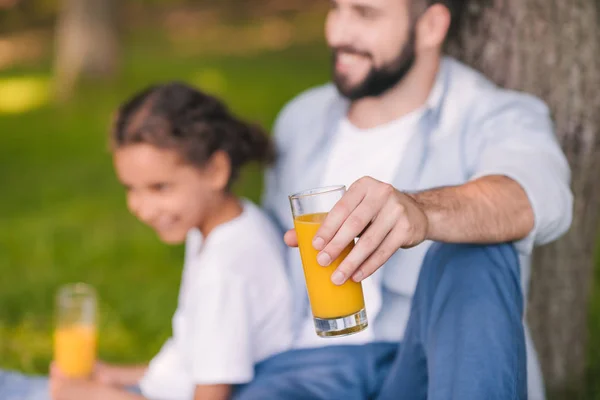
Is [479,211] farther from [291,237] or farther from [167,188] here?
[167,188]

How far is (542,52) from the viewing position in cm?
330

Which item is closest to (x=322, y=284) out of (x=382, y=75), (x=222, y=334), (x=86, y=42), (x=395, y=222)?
(x=395, y=222)

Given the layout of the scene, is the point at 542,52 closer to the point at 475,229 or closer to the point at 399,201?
the point at 475,229

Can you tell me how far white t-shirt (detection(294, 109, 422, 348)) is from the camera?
2879 millimetres

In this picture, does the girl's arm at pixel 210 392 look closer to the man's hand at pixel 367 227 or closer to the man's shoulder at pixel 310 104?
the man's hand at pixel 367 227

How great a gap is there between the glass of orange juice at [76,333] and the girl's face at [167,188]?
0.41 m

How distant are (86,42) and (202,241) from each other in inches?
382

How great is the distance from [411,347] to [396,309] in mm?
A: 507

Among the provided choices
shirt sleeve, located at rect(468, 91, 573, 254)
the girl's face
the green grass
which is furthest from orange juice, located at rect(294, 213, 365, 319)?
the green grass

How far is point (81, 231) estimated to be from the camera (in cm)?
628

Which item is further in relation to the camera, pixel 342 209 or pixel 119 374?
pixel 119 374

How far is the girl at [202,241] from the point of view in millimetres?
2756

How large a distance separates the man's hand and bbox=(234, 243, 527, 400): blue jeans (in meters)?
0.24

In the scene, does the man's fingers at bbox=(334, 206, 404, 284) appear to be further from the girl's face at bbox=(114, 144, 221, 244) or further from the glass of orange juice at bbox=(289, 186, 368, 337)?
the girl's face at bbox=(114, 144, 221, 244)
